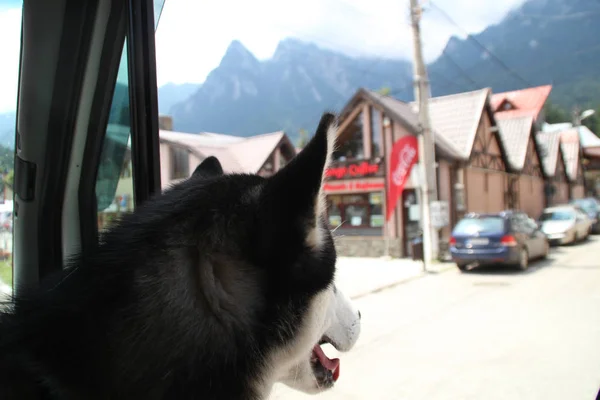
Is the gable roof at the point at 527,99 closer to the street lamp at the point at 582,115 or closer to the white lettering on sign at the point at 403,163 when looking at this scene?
the street lamp at the point at 582,115

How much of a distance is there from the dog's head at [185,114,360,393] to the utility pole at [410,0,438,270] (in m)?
7.80

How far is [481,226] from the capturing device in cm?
908

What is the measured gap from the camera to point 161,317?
0.93m

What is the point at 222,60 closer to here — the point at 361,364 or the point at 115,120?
the point at 115,120

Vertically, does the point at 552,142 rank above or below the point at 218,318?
above

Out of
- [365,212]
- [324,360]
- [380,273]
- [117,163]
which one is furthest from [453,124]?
[324,360]

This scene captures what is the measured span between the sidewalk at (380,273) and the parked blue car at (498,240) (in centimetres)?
65

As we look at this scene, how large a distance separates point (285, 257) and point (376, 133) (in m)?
11.9

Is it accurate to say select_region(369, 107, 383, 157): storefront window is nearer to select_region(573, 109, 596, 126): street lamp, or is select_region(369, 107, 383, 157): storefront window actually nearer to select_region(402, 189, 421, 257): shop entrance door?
select_region(402, 189, 421, 257): shop entrance door

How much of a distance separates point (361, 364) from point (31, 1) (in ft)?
9.57

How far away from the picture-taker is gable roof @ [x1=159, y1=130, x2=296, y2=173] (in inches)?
111

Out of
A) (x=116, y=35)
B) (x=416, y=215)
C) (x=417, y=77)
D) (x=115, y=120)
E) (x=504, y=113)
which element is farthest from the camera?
(x=416, y=215)

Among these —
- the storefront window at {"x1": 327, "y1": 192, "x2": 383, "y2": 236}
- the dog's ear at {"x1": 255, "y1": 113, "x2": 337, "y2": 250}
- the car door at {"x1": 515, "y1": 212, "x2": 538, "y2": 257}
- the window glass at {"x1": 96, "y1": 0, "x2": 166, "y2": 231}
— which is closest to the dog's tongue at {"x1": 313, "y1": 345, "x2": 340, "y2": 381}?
the dog's ear at {"x1": 255, "y1": 113, "x2": 337, "y2": 250}

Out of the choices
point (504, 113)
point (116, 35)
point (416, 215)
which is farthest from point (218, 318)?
point (416, 215)
